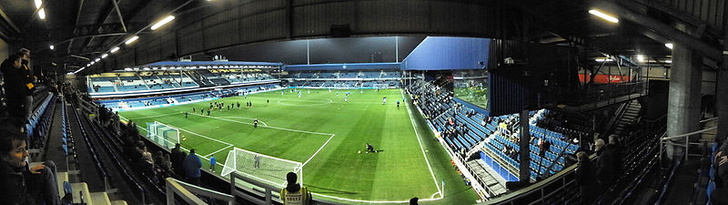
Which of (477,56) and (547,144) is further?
(547,144)

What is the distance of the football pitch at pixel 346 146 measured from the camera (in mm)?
14570

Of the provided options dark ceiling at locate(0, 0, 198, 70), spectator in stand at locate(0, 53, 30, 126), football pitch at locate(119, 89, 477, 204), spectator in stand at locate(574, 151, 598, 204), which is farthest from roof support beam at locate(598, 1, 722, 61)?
spectator in stand at locate(0, 53, 30, 126)

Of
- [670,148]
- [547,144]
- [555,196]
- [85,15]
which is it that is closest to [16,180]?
[555,196]

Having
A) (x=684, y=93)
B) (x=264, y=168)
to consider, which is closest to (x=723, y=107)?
(x=684, y=93)

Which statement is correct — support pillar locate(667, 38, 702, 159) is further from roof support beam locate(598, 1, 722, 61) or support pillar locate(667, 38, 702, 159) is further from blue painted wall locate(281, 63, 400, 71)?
blue painted wall locate(281, 63, 400, 71)

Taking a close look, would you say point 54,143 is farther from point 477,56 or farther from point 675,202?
point 477,56

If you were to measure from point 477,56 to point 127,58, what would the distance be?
21068mm

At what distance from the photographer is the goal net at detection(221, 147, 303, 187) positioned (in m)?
14.7

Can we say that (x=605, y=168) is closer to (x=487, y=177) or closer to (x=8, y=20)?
(x=487, y=177)

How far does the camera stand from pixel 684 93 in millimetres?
8609

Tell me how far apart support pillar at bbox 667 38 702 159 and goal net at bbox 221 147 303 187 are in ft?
40.8

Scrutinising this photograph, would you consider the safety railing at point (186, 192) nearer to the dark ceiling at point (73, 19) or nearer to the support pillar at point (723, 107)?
the dark ceiling at point (73, 19)

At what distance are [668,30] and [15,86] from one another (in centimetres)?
1264

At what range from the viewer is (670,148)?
28.8ft
